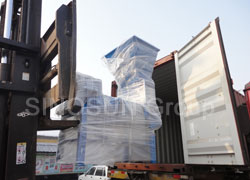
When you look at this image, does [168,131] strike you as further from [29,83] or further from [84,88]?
[29,83]

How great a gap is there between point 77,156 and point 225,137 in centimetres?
201

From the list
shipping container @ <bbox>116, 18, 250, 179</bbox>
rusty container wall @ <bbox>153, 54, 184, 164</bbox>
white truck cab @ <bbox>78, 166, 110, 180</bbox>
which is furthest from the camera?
rusty container wall @ <bbox>153, 54, 184, 164</bbox>

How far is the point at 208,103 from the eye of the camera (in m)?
3.21

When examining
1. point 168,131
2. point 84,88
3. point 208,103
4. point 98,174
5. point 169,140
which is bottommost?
point 98,174

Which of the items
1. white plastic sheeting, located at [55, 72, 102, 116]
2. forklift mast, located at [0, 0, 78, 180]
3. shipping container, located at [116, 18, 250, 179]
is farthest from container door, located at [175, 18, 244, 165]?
forklift mast, located at [0, 0, 78, 180]

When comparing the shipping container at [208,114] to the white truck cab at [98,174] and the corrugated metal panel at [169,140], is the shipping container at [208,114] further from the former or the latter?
the corrugated metal panel at [169,140]

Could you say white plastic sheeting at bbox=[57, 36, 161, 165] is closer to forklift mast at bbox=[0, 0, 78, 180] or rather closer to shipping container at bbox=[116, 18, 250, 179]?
shipping container at bbox=[116, 18, 250, 179]

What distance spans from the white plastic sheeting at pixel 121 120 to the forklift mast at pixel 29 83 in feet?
2.54

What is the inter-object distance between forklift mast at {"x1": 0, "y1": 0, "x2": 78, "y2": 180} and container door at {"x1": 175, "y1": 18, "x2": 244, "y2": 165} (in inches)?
76.6

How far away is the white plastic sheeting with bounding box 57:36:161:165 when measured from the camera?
132 inches

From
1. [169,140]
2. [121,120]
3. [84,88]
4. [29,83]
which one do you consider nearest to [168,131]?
[169,140]

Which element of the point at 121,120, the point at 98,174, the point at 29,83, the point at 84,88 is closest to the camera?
the point at 29,83

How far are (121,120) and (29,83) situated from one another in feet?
5.43

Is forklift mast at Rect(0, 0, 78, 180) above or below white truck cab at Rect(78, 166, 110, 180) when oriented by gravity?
above
